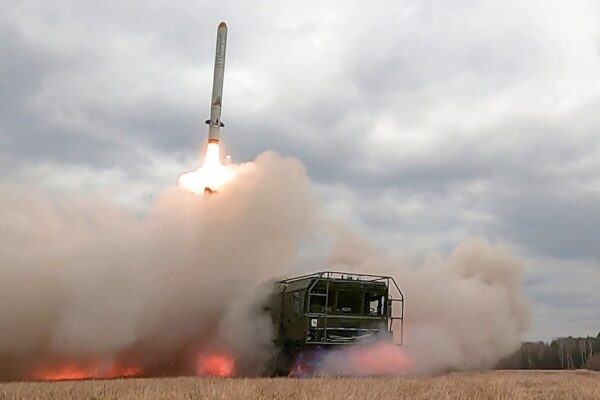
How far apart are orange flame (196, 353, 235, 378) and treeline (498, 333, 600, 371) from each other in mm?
48339

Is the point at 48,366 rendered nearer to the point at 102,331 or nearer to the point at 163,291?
the point at 102,331

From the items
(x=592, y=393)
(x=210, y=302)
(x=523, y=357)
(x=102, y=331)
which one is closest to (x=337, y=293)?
(x=210, y=302)

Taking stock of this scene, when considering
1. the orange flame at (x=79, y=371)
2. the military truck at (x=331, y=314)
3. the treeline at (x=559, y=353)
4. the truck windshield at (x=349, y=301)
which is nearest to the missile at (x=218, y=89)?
the military truck at (x=331, y=314)

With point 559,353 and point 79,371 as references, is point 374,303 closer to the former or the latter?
point 79,371

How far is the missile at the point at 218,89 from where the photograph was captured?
30.8 m

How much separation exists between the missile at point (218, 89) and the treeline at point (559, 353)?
4999 cm

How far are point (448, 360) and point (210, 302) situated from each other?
33.5ft

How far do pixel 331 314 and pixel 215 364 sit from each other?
19.6 feet

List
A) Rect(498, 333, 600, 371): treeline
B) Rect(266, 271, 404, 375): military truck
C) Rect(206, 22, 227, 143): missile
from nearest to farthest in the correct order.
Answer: Rect(266, 271, 404, 375): military truck
Rect(206, 22, 227, 143): missile
Rect(498, 333, 600, 371): treeline

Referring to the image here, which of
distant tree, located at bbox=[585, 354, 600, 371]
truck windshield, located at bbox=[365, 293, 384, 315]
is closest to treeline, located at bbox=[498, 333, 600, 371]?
distant tree, located at bbox=[585, 354, 600, 371]

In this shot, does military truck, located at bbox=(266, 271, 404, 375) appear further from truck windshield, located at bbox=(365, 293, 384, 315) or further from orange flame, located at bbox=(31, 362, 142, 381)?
orange flame, located at bbox=(31, 362, 142, 381)

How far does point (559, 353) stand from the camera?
85500 mm

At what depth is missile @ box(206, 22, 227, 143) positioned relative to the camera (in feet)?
101

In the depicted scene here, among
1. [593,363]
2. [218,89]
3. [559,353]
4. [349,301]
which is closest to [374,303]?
[349,301]
